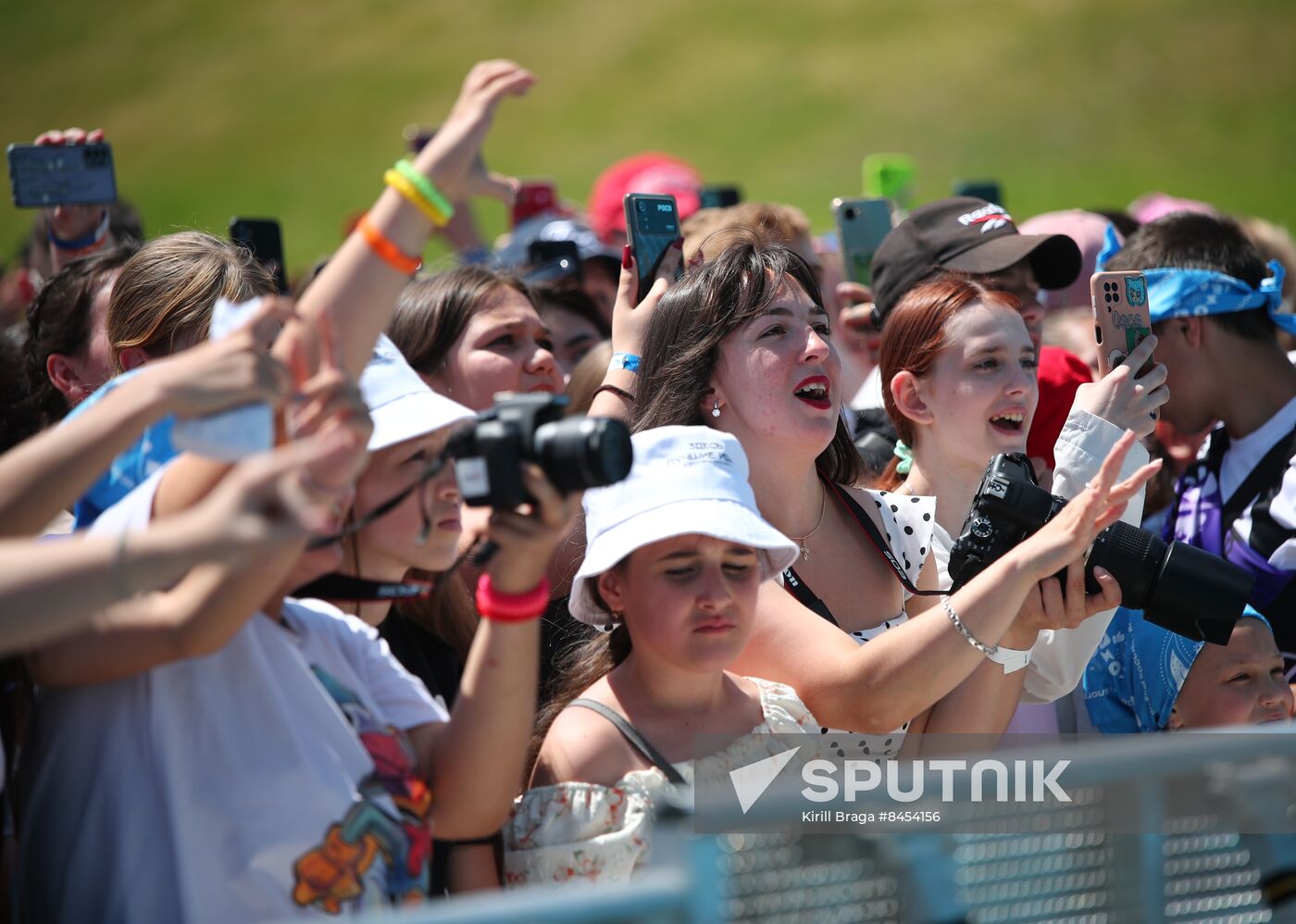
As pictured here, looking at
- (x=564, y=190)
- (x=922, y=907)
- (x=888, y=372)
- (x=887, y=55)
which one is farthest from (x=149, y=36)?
(x=922, y=907)

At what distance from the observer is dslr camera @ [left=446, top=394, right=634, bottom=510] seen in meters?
1.72

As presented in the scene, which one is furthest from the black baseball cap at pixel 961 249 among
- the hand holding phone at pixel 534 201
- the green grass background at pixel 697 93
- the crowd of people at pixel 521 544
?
the green grass background at pixel 697 93

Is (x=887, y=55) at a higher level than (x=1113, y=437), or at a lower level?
higher

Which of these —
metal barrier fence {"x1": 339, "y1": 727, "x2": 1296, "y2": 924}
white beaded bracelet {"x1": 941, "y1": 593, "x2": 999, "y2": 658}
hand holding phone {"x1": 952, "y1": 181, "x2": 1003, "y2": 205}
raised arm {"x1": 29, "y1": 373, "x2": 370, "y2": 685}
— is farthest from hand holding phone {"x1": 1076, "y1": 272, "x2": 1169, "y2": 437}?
hand holding phone {"x1": 952, "y1": 181, "x2": 1003, "y2": 205}

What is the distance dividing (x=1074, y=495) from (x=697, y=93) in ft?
38.5

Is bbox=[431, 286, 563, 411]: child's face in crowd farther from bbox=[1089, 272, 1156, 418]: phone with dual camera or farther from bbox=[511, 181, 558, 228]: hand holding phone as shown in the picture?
bbox=[511, 181, 558, 228]: hand holding phone

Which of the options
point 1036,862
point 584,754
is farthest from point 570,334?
point 1036,862

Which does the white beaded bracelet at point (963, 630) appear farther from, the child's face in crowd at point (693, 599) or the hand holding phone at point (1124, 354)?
the hand holding phone at point (1124, 354)

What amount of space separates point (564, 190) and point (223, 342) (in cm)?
1170

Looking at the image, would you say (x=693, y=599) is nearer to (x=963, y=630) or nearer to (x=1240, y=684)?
(x=963, y=630)

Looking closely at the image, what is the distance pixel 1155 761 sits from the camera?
1528 mm

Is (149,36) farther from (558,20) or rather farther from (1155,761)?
(1155,761)

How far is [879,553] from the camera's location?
9.02ft

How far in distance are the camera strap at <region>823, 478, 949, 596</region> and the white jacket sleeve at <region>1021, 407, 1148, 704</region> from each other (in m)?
0.24
